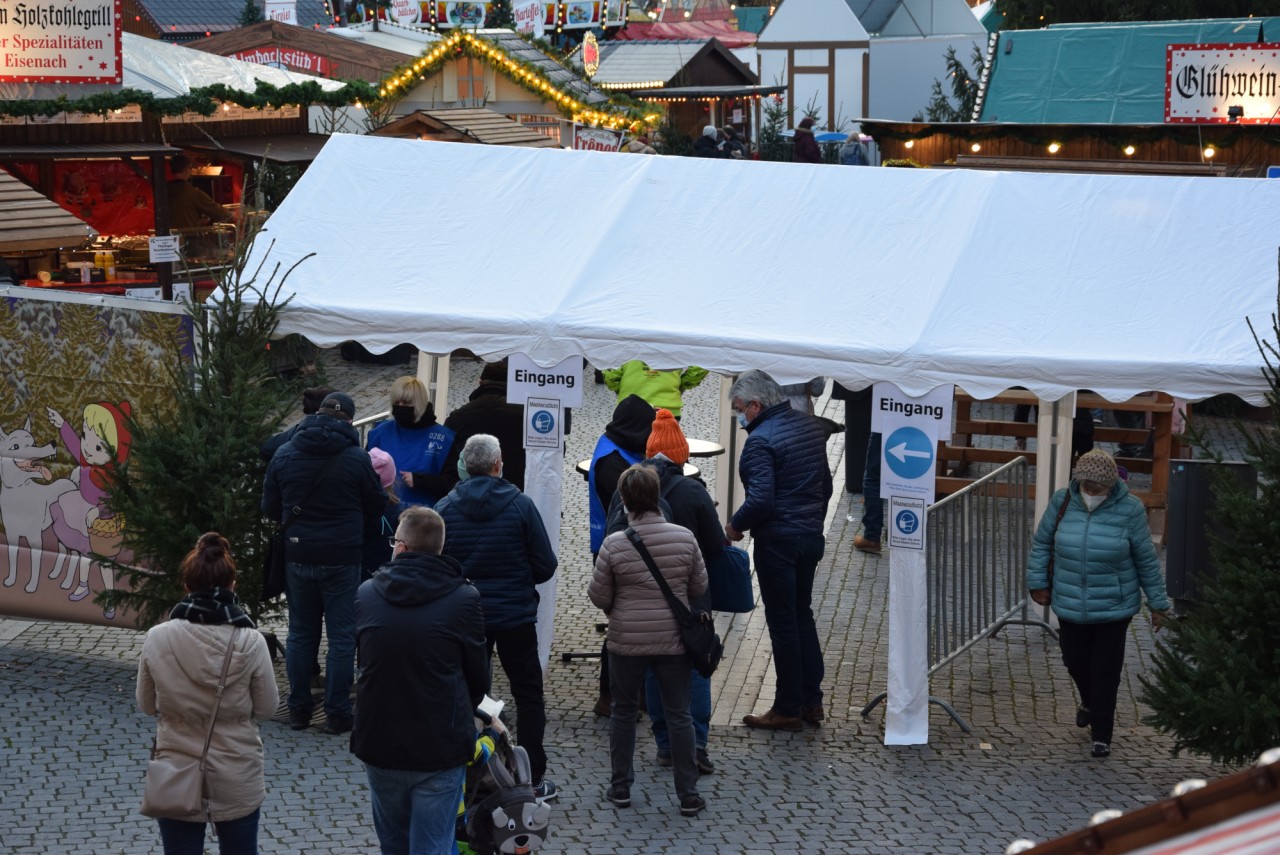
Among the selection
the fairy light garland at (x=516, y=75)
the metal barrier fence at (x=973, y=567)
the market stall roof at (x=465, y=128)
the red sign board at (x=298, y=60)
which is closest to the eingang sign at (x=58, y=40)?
the market stall roof at (x=465, y=128)

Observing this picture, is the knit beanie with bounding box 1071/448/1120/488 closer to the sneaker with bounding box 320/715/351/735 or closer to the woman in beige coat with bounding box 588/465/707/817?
the woman in beige coat with bounding box 588/465/707/817

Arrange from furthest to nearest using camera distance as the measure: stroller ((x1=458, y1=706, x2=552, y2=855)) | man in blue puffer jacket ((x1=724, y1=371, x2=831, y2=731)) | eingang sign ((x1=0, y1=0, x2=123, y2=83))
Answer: eingang sign ((x1=0, y1=0, x2=123, y2=83))
man in blue puffer jacket ((x1=724, y1=371, x2=831, y2=731))
stroller ((x1=458, y1=706, x2=552, y2=855))

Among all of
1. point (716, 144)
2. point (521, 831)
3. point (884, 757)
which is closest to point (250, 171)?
point (716, 144)

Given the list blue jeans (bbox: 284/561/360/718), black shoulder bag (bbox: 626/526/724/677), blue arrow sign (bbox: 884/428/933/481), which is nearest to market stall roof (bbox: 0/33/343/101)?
blue jeans (bbox: 284/561/360/718)

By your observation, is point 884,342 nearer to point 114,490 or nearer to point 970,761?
point 970,761

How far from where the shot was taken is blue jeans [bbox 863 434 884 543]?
11695mm

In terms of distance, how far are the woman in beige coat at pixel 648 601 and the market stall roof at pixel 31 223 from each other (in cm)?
744

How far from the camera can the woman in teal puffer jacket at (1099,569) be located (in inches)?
298

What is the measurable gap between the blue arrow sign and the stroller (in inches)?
110

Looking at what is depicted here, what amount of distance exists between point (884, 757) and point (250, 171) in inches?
583

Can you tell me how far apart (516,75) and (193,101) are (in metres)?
9.45

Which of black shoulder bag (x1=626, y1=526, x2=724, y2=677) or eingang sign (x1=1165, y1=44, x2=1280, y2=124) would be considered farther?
eingang sign (x1=1165, y1=44, x2=1280, y2=124)

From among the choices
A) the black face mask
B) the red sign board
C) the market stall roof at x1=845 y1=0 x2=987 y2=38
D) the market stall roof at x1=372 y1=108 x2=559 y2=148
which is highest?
the market stall roof at x1=845 y1=0 x2=987 y2=38

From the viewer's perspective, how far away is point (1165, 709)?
23.1 ft
